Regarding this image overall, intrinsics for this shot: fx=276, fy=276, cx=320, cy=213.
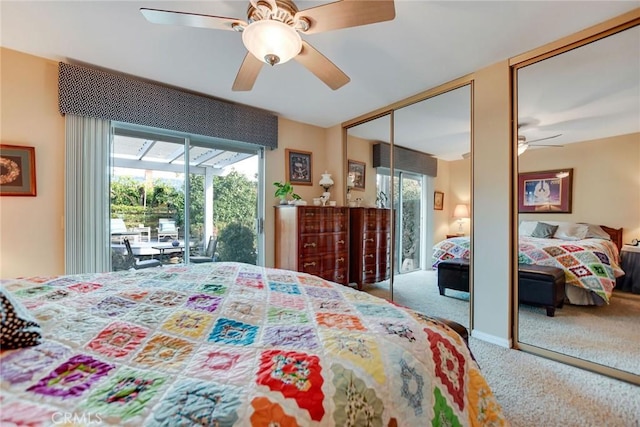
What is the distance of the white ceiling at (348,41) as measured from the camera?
1.86 m

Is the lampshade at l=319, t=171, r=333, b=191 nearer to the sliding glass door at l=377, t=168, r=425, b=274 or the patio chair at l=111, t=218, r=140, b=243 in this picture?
the sliding glass door at l=377, t=168, r=425, b=274

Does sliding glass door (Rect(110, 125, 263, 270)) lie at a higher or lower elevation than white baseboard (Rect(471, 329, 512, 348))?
higher

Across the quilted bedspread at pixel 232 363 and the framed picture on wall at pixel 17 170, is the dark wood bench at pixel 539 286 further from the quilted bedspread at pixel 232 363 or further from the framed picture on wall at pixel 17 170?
the framed picture on wall at pixel 17 170

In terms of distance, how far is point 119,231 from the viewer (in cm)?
287

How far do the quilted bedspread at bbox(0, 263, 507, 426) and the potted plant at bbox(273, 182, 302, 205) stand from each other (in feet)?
8.38

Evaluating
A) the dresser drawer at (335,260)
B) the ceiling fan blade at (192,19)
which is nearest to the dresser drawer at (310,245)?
→ the dresser drawer at (335,260)

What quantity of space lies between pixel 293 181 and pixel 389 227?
5.06ft

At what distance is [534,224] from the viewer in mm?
2463

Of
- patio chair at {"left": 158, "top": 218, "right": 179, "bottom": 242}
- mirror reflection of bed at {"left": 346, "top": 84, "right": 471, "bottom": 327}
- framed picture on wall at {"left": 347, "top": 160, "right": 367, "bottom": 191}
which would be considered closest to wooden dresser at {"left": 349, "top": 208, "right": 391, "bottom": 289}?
mirror reflection of bed at {"left": 346, "top": 84, "right": 471, "bottom": 327}

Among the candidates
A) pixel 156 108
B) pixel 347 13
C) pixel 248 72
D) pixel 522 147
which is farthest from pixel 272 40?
pixel 522 147

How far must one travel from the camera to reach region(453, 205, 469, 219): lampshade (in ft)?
9.36

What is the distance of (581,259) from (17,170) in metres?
4.86

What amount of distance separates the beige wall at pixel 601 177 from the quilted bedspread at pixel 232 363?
1.98 meters

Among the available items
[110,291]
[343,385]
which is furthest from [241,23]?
[343,385]
